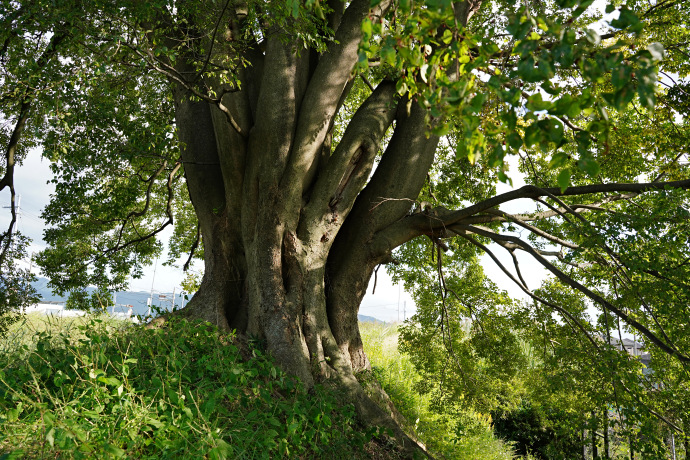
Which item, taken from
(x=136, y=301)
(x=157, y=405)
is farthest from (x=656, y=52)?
(x=136, y=301)

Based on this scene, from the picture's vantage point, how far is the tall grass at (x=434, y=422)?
8555mm

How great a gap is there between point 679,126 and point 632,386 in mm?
4300

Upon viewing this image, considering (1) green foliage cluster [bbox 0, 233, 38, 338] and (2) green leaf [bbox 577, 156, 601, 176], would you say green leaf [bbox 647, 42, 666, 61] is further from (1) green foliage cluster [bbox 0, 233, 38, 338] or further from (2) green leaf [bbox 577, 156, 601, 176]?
(1) green foliage cluster [bbox 0, 233, 38, 338]

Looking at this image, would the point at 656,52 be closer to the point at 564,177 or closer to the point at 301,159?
the point at 564,177

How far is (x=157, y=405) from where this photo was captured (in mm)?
3455

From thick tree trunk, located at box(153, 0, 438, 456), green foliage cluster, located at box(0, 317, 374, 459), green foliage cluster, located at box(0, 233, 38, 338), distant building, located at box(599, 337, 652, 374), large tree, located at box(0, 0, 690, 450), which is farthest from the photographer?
green foliage cluster, located at box(0, 233, 38, 338)

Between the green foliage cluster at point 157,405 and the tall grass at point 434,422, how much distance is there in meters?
3.27

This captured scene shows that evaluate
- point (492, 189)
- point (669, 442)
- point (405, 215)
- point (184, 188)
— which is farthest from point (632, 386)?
point (184, 188)

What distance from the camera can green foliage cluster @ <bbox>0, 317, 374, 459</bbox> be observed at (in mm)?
2789

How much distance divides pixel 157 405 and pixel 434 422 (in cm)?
792

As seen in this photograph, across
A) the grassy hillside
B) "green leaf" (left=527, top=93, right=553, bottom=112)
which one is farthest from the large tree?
"green leaf" (left=527, top=93, right=553, bottom=112)

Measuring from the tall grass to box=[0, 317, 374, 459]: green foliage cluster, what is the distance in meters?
3.27

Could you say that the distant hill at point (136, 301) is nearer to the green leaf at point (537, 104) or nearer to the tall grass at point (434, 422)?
the tall grass at point (434, 422)

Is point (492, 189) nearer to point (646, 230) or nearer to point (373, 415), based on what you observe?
point (646, 230)
